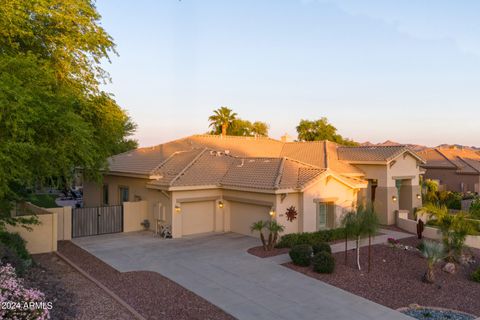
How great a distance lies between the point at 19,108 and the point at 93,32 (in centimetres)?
770

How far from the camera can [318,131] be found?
54.2 meters

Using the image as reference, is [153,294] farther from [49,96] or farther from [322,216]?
[322,216]

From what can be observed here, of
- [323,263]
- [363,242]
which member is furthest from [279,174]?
[323,263]

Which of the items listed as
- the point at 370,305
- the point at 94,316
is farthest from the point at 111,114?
the point at 370,305

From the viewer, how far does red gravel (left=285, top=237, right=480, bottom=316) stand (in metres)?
12.3

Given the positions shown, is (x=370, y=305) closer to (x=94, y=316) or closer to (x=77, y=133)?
(x=94, y=316)

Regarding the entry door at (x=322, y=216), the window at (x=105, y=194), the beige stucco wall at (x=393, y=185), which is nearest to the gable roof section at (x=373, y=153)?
the beige stucco wall at (x=393, y=185)

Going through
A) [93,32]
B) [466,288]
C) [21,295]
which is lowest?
[466,288]

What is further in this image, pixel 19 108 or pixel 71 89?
pixel 71 89

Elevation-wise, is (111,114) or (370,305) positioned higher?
(111,114)

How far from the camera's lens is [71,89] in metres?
16.5

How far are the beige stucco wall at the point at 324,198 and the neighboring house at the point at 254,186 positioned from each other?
0.05m

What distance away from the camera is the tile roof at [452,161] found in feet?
135

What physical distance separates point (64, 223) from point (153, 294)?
9971mm
